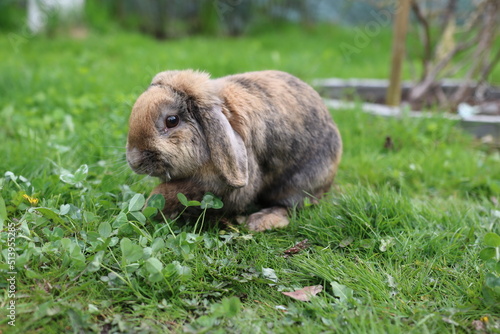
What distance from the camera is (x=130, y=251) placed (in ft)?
6.95

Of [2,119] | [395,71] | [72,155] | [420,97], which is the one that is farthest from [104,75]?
[420,97]

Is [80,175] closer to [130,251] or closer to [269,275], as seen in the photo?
[130,251]

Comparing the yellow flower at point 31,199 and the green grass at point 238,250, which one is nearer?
the green grass at point 238,250

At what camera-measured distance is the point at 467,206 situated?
3072 mm

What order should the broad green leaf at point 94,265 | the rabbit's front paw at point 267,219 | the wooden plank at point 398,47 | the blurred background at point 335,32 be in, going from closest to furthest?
1. the broad green leaf at point 94,265
2. the rabbit's front paw at point 267,219
3. the wooden plank at point 398,47
4. the blurred background at point 335,32

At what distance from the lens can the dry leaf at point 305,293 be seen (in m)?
2.10

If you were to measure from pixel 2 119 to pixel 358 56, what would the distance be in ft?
19.4

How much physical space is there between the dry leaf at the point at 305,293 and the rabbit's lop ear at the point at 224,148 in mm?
578

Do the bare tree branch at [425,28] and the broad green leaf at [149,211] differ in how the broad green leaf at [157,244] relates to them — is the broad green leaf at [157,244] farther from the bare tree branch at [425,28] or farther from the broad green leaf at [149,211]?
the bare tree branch at [425,28]

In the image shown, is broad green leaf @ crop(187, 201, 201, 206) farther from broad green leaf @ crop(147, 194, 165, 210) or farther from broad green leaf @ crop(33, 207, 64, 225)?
broad green leaf @ crop(33, 207, 64, 225)

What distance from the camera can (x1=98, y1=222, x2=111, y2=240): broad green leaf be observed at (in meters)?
2.24

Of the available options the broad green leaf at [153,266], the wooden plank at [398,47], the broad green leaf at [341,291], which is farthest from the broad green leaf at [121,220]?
the wooden plank at [398,47]

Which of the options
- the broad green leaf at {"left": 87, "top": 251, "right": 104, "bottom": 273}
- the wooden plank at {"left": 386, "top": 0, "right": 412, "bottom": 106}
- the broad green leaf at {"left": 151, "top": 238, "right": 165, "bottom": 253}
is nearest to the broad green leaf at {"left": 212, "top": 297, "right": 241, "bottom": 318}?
the broad green leaf at {"left": 151, "top": 238, "right": 165, "bottom": 253}

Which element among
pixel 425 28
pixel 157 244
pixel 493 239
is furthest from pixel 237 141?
pixel 425 28
